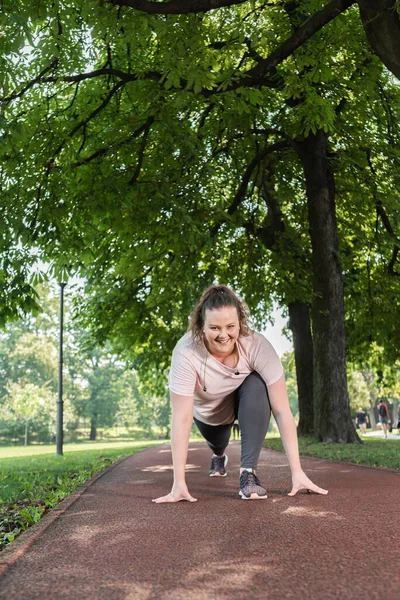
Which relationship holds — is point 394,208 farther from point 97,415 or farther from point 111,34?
point 97,415

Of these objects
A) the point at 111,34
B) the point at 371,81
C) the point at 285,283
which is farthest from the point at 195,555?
the point at 285,283

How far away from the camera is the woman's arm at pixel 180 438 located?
562 cm

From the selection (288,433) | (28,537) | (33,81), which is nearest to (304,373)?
(33,81)

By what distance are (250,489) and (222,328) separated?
1.32m

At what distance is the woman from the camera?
18.4ft

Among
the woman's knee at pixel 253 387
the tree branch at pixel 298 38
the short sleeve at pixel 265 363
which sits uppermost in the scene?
the tree branch at pixel 298 38

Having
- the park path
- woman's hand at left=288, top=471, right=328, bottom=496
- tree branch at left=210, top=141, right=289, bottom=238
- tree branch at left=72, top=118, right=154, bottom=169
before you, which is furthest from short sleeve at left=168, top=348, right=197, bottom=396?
tree branch at left=210, top=141, right=289, bottom=238

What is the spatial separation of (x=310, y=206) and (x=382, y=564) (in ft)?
41.2

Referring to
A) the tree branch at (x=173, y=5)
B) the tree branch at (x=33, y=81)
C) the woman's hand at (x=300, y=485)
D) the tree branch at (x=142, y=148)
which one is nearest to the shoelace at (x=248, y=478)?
the woman's hand at (x=300, y=485)

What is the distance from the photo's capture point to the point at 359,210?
17.6 meters

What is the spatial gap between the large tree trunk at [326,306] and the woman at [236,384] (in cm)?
866

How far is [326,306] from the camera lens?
1473 centimetres

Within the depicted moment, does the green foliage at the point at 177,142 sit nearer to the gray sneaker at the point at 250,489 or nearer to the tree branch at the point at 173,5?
the tree branch at the point at 173,5

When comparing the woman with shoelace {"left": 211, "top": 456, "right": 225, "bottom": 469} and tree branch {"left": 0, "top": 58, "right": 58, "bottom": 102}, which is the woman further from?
tree branch {"left": 0, "top": 58, "right": 58, "bottom": 102}
